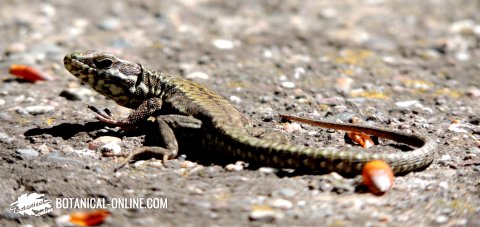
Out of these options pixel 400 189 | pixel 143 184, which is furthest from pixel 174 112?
pixel 400 189

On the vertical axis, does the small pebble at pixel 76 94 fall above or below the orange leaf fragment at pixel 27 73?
below

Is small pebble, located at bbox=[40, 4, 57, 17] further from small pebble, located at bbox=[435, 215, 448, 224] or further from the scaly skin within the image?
small pebble, located at bbox=[435, 215, 448, 224]

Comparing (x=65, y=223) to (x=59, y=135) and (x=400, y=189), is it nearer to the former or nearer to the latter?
(x=59, y=135)

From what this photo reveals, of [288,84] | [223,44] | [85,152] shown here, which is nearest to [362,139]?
[288,84]

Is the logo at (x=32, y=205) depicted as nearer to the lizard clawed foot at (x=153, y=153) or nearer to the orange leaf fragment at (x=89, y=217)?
the orange leaf fragment at (x=89, y=217)

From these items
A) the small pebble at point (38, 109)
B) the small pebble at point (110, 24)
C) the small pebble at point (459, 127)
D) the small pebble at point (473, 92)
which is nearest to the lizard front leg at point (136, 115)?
the small pebble at point (38, 109)
